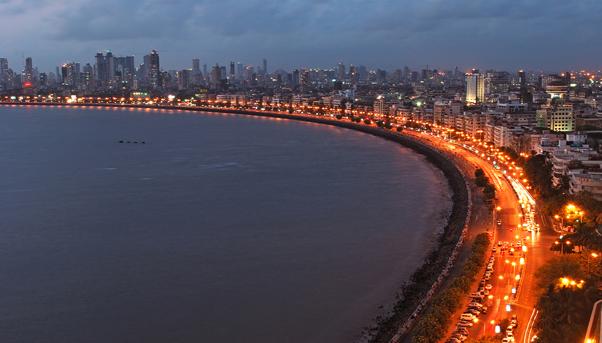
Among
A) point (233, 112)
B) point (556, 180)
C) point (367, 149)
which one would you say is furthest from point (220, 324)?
point (233, 112)

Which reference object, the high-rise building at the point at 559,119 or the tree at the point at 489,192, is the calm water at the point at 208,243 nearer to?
the tree at the point at 489,192

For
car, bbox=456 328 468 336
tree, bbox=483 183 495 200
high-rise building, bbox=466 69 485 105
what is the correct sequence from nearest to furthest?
car, bbox=456 328 468 336 → tree, bbox=483 183 495 200 → high-rise building, bbox=466 69 485 105

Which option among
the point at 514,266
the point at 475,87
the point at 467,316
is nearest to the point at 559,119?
the point at 514,266

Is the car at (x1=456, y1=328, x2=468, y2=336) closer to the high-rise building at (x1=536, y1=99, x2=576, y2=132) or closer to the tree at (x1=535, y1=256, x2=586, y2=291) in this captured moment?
the tree at (x1=535, y1=256, x2=586, y2=291)

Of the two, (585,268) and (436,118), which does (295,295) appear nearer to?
(585,268)

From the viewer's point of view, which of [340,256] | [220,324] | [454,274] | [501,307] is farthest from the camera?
[340,256]

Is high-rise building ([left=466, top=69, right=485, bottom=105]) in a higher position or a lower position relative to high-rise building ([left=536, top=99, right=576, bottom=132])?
higher

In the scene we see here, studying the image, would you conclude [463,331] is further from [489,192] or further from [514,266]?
[489,192]

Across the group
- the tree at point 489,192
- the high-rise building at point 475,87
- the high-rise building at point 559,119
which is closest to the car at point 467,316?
the tree at point 489,192

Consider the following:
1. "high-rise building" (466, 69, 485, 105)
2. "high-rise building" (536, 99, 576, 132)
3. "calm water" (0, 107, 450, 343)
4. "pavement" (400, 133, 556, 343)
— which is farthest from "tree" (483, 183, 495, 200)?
"high-rise building" (466, 69, 485, 105)
